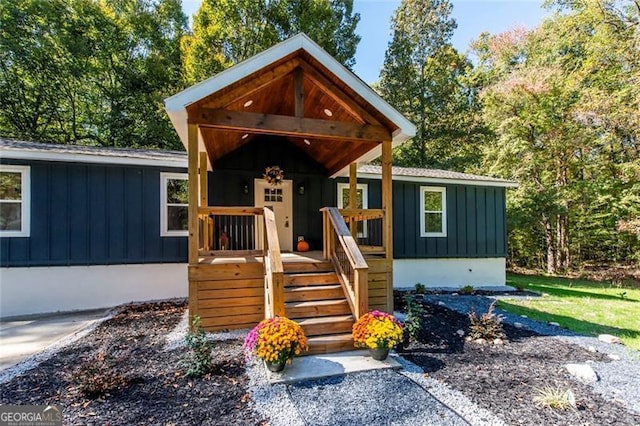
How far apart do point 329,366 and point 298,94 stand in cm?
391

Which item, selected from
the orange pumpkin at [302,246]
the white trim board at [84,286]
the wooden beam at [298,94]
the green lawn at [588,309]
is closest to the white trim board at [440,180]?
the orange pumpkin at [302,246]

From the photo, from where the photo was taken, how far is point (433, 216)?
988cm

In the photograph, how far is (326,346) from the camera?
160 inches

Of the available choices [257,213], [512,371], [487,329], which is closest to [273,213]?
[257,213]

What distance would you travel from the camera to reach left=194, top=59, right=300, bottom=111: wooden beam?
185 inches

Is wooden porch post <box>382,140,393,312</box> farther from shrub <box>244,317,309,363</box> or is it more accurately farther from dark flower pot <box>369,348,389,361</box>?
shrub <box>244,317,309,363</box>

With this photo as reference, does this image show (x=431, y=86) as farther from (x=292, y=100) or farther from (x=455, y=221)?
(x=292, y=100)

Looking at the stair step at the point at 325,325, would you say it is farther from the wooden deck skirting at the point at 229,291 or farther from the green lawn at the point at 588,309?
the green lawn at the point at 588,309

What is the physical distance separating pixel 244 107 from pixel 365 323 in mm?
4190

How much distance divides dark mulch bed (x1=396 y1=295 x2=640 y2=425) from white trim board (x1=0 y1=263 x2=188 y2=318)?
5.71 metres

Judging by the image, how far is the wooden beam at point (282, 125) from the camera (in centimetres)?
466

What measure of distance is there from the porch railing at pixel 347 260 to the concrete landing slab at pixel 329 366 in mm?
618

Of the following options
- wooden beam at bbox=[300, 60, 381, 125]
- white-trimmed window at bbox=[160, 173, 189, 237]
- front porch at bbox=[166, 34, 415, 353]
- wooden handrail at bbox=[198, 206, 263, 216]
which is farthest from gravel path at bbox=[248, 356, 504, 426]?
white-trimmed window at bbox=[160, 173, 189, 237]

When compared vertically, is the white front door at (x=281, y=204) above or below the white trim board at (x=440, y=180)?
below
